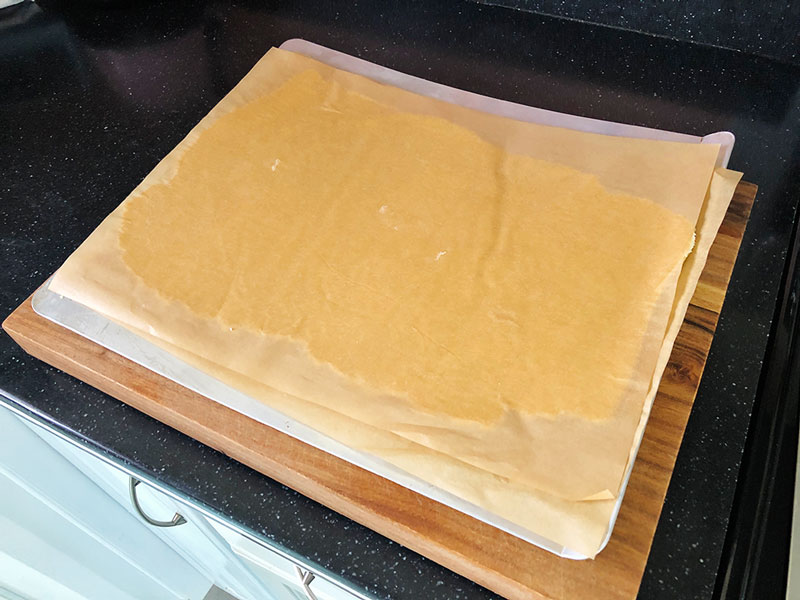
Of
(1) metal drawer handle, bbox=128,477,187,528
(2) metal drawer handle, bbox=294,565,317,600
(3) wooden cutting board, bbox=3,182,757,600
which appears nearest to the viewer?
(3) wooden cutting board, bbox=3,182,757,600

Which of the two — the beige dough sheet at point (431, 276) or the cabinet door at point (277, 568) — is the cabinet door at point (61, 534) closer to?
the cabinet door at point (277, 568)

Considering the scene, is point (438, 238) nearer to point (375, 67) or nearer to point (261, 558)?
point (375, 67)

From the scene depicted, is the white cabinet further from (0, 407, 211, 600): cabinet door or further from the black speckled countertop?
the black speckled countertop

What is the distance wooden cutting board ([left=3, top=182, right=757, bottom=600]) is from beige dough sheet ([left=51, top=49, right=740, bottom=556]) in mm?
30

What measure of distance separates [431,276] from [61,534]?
0.65 metres

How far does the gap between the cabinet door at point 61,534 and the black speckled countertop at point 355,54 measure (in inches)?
9.6

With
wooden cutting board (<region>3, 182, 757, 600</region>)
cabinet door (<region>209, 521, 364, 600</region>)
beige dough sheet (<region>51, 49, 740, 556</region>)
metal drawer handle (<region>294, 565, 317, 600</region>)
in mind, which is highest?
beige dough sheet (<region>51, 49, 740, 556</region>)

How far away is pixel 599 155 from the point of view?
2.10ft

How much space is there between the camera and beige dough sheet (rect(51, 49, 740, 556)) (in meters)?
0.48

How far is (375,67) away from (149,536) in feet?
2.50

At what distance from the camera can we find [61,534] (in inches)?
35.2

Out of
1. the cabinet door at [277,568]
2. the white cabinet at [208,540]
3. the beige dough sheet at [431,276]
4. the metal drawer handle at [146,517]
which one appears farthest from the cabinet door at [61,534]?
the beige dough sheet at [431,276]

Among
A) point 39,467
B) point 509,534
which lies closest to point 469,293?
point 509,534

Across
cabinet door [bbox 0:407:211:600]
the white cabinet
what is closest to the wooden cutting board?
the white cabinet
